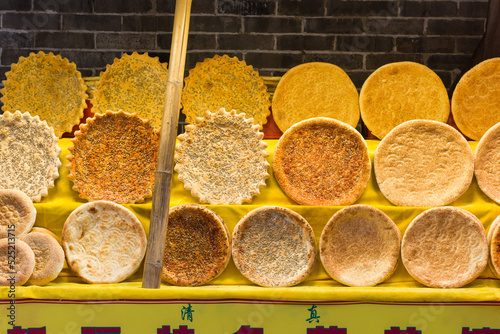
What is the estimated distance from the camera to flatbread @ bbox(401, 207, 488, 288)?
8.30 ft

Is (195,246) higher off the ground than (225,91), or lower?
lower

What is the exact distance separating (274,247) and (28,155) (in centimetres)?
150

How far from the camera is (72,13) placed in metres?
3.50

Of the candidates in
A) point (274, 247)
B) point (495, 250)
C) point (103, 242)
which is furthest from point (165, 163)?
point (495, 250)

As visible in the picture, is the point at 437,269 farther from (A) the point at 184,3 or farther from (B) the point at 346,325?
(A) the point at 184,3

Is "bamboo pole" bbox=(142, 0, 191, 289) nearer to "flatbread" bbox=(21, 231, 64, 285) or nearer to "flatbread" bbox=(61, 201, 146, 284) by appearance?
"flatbread" bbox=(61, 201, 146, 284)

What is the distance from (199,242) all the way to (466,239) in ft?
4.69

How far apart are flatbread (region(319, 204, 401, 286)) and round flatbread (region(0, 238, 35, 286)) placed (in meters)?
1.46

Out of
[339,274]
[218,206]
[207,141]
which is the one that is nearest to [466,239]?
[339,274]

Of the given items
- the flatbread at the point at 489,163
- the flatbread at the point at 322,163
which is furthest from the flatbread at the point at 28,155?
the flatbread at the point at 489,163

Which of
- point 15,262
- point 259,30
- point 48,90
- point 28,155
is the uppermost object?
point 259,30

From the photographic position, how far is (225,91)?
3.12 meters

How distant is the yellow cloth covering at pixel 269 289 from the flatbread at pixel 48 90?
0.87 ft

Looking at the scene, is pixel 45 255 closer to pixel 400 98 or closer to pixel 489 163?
pixel 400 98
